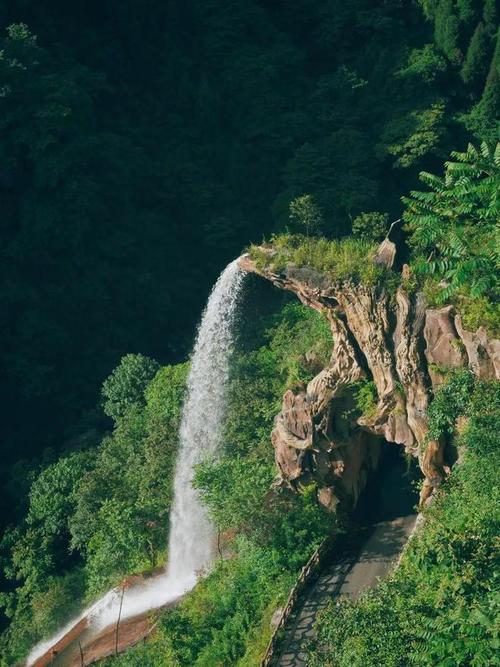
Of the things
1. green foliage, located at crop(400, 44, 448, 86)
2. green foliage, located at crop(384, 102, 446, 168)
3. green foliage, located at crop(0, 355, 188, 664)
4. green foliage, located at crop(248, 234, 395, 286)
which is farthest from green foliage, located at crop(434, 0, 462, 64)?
green foliage, located at crop(0, 355, 188, 664)

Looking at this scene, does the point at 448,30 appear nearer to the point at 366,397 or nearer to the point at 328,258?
the point at 328,258

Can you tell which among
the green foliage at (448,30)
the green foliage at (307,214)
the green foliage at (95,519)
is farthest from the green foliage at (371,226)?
the green foliage at (448,30)

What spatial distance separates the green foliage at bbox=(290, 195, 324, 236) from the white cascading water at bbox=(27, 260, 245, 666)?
13.6 ft

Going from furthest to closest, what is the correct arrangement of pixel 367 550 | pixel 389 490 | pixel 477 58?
pixel 477 58 < pixel 389 490 < pixel 367 550

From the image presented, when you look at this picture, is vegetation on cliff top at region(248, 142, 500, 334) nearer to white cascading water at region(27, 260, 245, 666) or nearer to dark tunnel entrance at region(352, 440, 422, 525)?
white cascading water at region(27, 260, 245, 666)

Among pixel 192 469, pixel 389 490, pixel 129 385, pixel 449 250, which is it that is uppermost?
pixel 449 250

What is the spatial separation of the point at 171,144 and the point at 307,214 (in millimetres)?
7188

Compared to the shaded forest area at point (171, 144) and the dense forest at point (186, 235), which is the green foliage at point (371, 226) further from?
the shaded forest area at point (171, 144)

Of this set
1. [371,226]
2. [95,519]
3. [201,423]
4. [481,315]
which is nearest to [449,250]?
[481,315]

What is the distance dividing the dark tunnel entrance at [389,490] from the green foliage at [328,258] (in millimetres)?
4466

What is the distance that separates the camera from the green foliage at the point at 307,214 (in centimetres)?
2533

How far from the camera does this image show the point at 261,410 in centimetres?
2158

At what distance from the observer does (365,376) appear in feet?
56.8

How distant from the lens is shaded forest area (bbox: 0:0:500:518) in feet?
86.0
